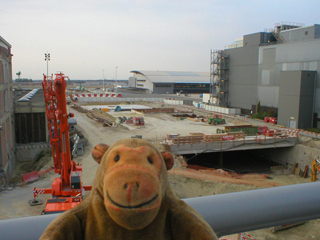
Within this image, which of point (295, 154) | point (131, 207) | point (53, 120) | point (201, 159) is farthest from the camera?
point (201, 159)

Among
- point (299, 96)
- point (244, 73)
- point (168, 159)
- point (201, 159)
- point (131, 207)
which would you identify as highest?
point (244, 73)

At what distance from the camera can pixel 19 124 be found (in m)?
26.7

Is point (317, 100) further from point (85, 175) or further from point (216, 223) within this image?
point (216, 223)

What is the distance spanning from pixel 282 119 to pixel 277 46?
393 inches

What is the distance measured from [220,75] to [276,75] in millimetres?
11829

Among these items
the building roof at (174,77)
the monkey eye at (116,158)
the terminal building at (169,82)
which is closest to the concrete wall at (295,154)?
the monkey eye at (116,158)

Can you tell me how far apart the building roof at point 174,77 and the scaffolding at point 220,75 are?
47378 mm

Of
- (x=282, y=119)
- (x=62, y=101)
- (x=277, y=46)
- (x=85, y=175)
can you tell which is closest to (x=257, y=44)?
(x=277, y=46)

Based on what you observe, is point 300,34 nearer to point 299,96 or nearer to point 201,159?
point 299,96

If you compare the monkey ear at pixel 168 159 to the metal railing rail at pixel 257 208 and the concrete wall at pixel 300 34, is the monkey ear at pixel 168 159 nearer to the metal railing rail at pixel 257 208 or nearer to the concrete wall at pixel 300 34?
the metal railing rail at pixel 257 208

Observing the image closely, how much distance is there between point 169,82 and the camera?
100 m

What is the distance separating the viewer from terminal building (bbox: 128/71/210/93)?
328 ft

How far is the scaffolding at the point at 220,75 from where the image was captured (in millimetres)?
51156

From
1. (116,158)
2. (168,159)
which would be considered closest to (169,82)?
(168,159)
